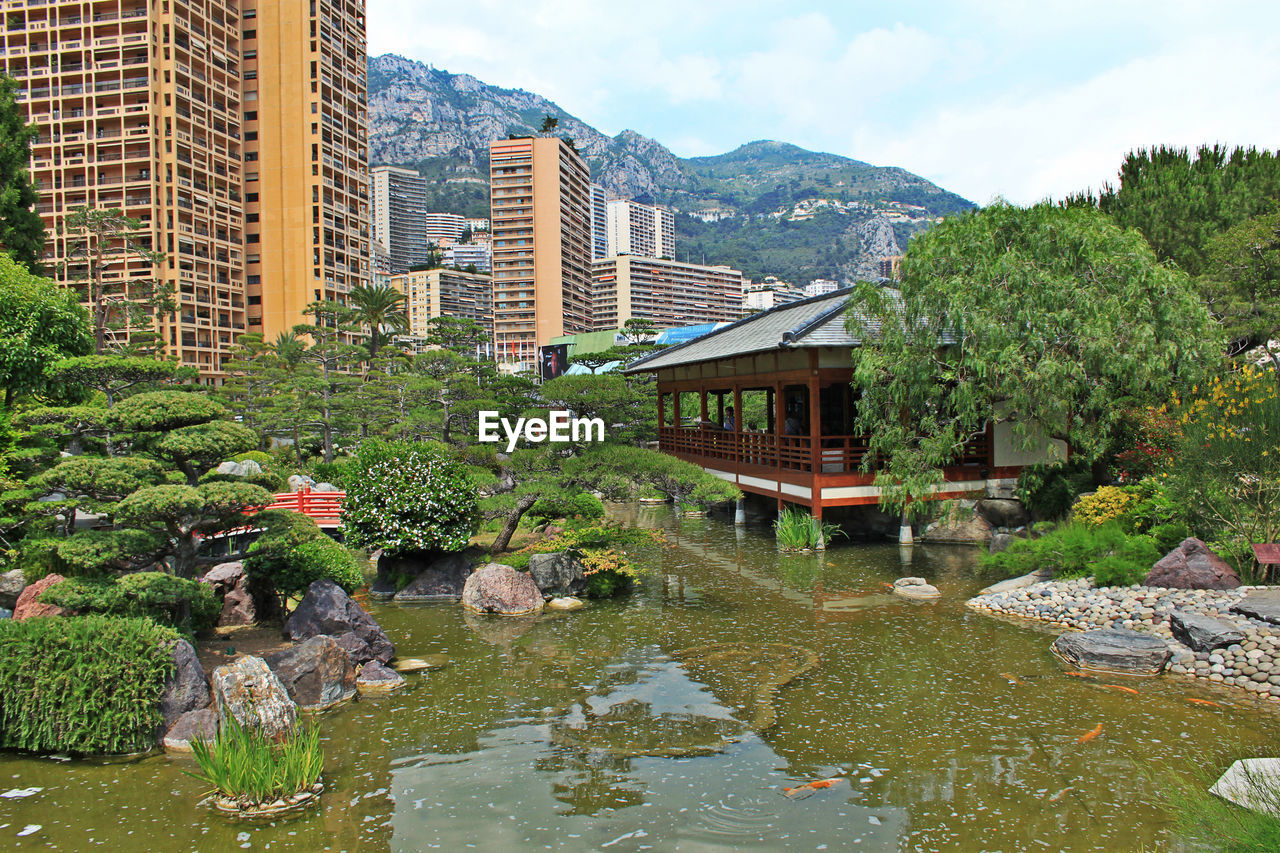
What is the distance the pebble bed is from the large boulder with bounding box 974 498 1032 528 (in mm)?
4317

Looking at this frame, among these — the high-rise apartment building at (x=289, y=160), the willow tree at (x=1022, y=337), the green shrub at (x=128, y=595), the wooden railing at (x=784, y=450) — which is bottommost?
the green shrub at (x=128, y=595)

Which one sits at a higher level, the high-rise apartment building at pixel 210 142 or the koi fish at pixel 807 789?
the high-rise apartment building at pixel 210 142

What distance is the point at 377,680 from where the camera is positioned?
8289 millimetres

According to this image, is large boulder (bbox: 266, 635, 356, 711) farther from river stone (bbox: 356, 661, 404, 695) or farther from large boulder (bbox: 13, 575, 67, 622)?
large boulder (bbox: 13, 575, 67, 622)

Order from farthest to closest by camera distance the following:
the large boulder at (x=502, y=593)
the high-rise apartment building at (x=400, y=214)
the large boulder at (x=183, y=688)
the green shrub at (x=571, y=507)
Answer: the high-rise apartment building at (x=400, y=214), the green shrub at (x=571, y=507), the large boulder at (x=502, y=593), the large boulder at (x=183, y=688)

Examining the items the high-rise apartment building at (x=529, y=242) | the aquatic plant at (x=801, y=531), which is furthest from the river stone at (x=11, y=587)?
the high-rise apartment building at (x=529, y=242)

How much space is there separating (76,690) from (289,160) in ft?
157

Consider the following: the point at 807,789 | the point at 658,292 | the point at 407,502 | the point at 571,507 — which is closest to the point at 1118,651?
the point at 807,789

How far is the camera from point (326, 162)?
157 ft

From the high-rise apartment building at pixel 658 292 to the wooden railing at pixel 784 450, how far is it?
7909 cm

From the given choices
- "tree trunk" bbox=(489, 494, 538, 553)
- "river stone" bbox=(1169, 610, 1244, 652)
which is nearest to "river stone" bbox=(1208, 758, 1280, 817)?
"river stone" bbox=(1169, 610, 1244, 652)

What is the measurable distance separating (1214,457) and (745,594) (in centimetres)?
642

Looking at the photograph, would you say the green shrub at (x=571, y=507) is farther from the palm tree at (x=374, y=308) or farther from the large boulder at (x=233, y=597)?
the palm tree at (x=374, y=308)

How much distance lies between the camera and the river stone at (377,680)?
8195 millimetres
